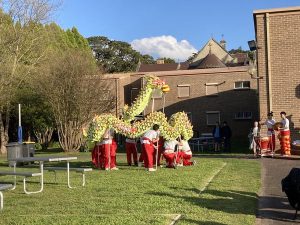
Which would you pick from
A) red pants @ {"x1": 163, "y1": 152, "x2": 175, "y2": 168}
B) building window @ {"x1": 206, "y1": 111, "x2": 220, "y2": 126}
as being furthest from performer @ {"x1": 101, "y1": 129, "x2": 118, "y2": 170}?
building window @ {"x1": 206, "y1": 111, "x2": 220, "y2": 126}

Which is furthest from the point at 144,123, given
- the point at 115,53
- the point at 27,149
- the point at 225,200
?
the point at 115,53

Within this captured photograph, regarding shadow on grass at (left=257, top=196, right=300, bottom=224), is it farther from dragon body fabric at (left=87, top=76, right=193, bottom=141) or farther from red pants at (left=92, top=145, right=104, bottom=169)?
Result: red pants at (left=92, top=145, right=104, bottom=169)

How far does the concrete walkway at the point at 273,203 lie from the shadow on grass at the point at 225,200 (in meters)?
0.19

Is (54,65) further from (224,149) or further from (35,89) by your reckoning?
(224,149)

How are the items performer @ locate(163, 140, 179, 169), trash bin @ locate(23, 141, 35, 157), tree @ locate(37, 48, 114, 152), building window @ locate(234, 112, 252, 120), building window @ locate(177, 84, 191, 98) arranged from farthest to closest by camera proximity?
building window @ locate(177, 84, 191, 98)
building window @ locate(234, 112, 252, 120)
tree @ locate(37, 48, 114, 152)
trash bin @ locate(23, 141, 35, 157)
performer @ locate(163, 140, 179, 169)

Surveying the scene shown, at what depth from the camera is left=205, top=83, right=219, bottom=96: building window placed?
3947 centimetres

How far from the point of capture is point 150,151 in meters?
15.4

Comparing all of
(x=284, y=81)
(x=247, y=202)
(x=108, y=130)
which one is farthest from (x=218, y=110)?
(x=247, y=202)

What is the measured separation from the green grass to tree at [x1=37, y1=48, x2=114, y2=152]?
15668mm

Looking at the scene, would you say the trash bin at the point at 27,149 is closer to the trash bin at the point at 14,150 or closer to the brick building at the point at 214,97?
the trash bin at the point at 14,150

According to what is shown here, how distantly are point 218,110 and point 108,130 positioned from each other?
23.9m

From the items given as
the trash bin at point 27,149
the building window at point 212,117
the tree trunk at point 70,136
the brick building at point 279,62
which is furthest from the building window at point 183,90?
the trash bin at point 27,149

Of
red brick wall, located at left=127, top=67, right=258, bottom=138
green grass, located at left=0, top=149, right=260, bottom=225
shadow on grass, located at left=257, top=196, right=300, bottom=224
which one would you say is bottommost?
shadow on grass, located at left=257, top=196, right=300, bottom=224

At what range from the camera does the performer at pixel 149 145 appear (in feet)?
50.1
